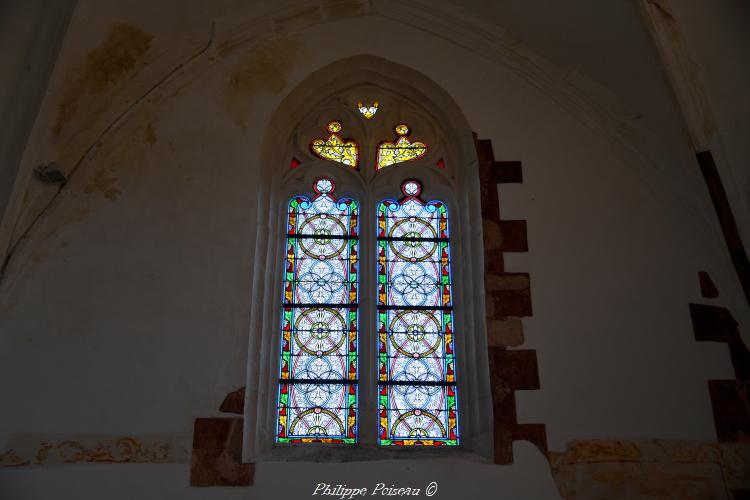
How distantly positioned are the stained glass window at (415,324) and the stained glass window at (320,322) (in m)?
0.17

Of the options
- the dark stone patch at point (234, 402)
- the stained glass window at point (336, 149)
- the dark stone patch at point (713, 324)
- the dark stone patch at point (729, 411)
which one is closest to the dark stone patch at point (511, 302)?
the dark stone patch at point (713, 324)

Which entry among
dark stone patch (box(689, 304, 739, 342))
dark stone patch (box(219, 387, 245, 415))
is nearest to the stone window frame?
dark stone patch (box(219, 387, 245, 415))

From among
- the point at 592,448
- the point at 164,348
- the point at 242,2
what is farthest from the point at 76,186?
the point at 592,448

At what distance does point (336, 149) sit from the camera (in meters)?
5.71

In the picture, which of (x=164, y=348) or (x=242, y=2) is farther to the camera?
(x=242, y=2)

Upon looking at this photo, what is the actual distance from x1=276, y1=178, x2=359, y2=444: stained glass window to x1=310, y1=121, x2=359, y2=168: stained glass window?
0.58 feet

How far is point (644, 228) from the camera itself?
5.22 metres

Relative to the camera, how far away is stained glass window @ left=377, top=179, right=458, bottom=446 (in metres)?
4.89

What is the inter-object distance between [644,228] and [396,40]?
196 centimetres

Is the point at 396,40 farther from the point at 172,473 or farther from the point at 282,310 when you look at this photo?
the point at 172,473

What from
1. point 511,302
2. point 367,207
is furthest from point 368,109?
point 511,302

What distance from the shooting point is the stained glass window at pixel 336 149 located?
A: 566cm

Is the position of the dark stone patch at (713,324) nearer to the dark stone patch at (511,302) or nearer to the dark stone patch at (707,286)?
the dark stone patch at (707,286)

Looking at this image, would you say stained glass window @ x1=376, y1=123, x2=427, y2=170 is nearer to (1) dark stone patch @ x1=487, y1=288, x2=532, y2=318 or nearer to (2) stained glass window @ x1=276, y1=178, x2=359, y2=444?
(2) stained glass window @ x1=276, y1=178, x2=359, y2=444
